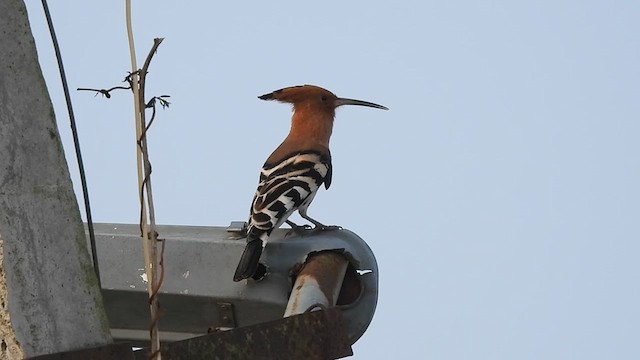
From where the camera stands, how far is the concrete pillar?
205cm

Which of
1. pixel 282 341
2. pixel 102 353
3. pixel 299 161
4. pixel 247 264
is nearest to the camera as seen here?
pixel 102 353

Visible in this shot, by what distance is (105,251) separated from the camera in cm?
320

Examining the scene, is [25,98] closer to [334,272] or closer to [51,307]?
[51,307]

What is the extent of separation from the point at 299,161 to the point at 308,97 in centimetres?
45

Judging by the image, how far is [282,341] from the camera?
2.20 metres

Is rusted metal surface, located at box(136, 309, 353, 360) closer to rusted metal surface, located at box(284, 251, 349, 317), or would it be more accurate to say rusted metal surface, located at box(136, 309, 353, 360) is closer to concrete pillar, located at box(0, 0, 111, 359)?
concrete pillar, located at box(0, 0, 111, 359)

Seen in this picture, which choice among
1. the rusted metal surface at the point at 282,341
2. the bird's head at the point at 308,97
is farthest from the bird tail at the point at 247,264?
the bird's head at the point at 308,97

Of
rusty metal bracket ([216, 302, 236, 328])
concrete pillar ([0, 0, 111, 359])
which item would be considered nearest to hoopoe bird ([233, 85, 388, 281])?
rusty metal bracket ([216, 302, 236, 328])

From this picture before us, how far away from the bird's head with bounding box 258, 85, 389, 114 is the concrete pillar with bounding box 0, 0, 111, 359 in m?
3.61

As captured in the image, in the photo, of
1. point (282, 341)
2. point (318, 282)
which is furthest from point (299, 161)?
point (282, 341)

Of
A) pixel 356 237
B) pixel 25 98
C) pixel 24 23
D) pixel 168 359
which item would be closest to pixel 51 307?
pixel 168 359

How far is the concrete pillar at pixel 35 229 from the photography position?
2047mm

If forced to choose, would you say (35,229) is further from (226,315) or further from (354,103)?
(354,103)

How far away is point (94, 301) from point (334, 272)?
994 mm
